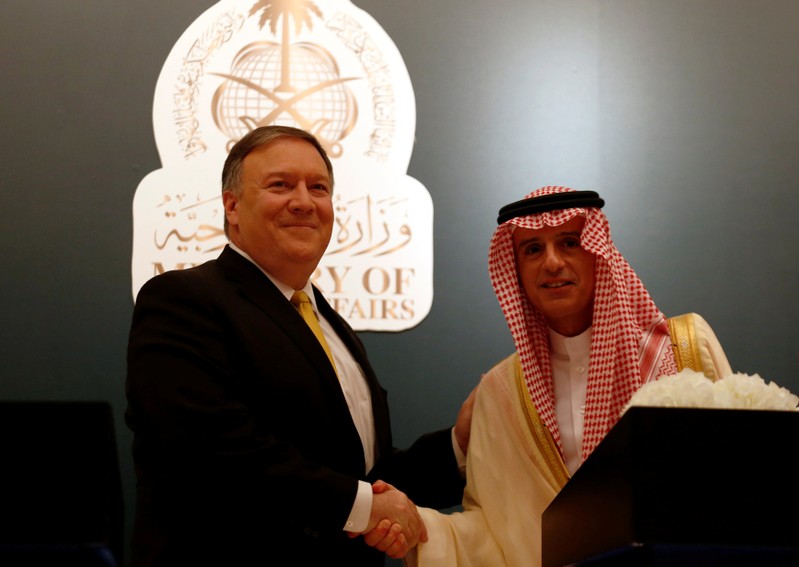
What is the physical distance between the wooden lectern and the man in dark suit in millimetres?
1023

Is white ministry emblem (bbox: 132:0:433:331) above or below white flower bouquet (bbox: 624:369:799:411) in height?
above

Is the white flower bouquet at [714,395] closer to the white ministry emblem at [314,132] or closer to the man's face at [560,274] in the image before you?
the man's face at [560,274]

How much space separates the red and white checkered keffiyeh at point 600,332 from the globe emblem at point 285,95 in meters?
1.21

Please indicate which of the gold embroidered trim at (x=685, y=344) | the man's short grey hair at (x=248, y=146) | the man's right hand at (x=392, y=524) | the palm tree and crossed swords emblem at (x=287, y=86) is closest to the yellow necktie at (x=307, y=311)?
the man's short grey hair at (x=248, y=146)

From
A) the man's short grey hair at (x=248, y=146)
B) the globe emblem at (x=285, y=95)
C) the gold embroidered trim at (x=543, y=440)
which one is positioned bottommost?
the gold embroidered trim at (x=543, y=440)

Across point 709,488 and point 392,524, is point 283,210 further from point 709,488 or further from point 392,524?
point 709,488

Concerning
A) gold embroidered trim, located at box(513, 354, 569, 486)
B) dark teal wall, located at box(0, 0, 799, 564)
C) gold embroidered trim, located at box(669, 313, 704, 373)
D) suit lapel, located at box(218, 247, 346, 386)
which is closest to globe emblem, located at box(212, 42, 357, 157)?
dark teal wall, located at box(0, 0, 799, 564)

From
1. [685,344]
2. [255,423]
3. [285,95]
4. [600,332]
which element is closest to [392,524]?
[255,423]

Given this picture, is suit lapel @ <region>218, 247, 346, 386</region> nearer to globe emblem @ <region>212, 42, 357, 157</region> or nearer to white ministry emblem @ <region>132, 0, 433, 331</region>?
white ministry emblem @ <region>132, 0, 433, 331</region>

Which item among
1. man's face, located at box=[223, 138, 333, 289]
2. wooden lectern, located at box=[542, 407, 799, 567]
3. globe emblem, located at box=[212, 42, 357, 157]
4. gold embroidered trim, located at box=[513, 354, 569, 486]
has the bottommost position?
gold embroidered trim, located at box=[513, 354, 569, 486]

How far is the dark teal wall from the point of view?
3.41 meters

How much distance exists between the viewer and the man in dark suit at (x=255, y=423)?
2.12 m

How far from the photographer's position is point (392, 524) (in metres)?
2.26

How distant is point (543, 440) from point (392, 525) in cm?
53
